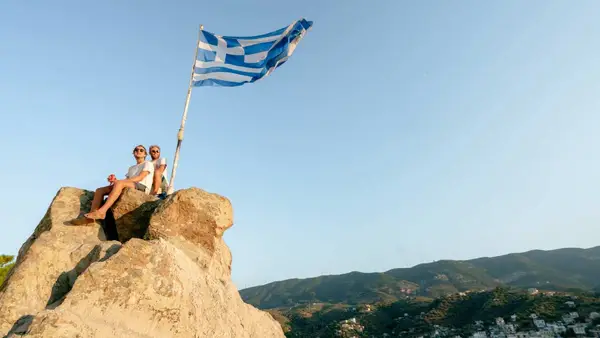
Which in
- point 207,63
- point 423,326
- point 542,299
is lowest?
point 423,326

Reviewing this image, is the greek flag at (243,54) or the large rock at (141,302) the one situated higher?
the greek flag at (243,54)

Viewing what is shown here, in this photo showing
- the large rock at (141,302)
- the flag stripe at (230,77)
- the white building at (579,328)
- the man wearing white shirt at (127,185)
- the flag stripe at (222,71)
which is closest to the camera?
the large rock at (141,302)

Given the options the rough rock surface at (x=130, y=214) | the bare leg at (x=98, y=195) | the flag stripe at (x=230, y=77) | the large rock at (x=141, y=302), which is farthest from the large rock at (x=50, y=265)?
the flag stripe at (x=230, y=77)

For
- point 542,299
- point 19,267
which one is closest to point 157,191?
point 19,267

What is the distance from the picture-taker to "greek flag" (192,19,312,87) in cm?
2058

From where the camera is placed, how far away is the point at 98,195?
11.0 m

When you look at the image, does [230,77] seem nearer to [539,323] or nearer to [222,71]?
[222,71]

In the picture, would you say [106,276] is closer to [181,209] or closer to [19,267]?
[19,267]

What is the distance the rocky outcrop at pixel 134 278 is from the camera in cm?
662

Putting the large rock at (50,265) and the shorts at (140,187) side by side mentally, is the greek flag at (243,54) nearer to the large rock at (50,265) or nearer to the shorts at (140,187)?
the shorts at (140,187)

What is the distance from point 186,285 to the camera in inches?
328

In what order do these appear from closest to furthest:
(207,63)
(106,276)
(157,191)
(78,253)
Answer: (106,276)
(78,253)
(157,191)
(207,63)

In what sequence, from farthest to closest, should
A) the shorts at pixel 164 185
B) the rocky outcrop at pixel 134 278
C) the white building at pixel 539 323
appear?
the white building at pixel 539 323 < the shorts at pixel 164 185 < the rocky outcrop at pixel 134 278

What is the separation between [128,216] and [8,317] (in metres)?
4.26
